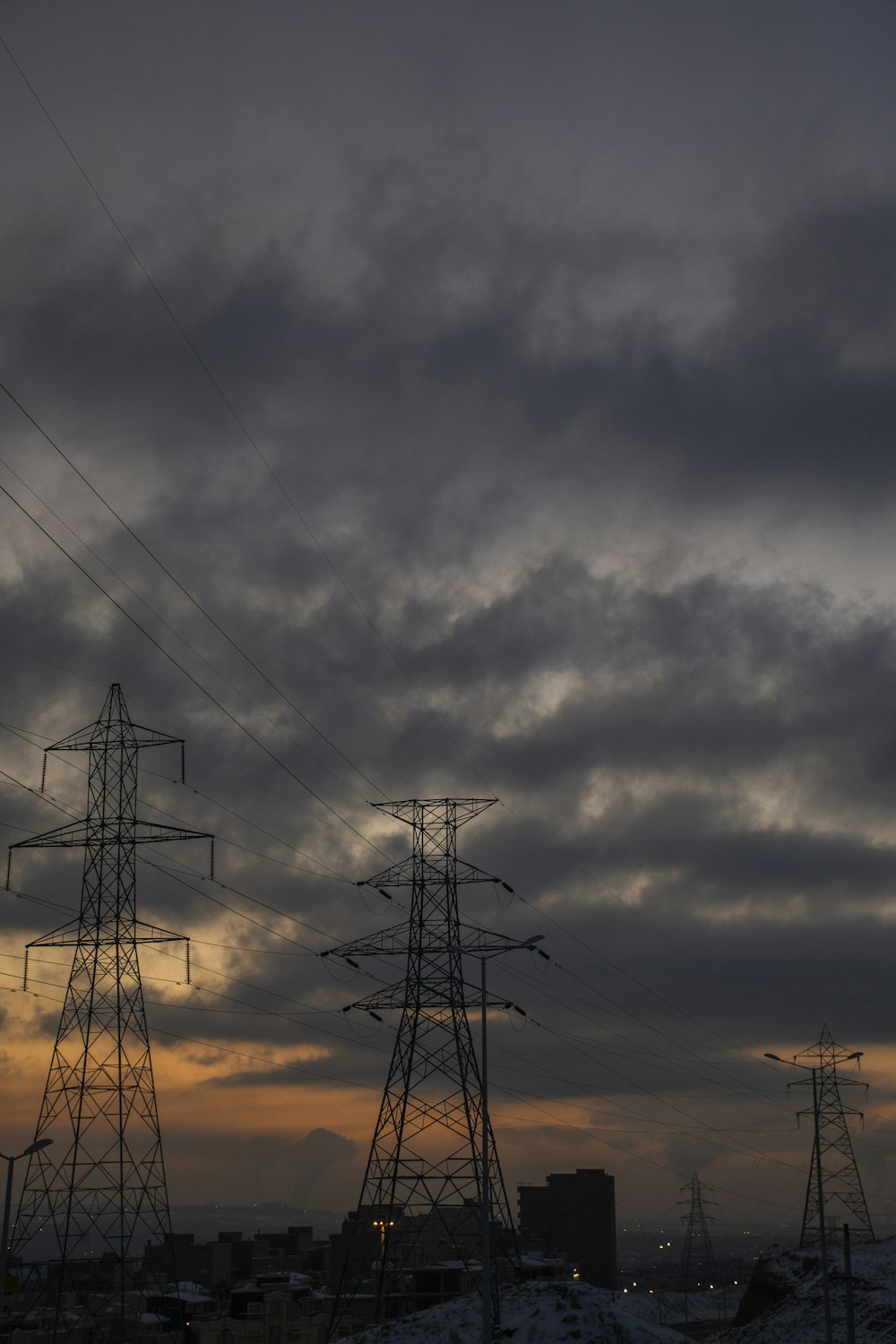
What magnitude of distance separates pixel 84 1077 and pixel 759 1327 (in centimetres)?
5178

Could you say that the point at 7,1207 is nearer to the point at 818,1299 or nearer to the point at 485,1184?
the point at 485,1184

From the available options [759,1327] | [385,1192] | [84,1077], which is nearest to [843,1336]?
[759,1327]

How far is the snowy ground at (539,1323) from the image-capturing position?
58.8 metres

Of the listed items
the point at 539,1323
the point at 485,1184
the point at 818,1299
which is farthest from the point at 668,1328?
the point at 485,1184

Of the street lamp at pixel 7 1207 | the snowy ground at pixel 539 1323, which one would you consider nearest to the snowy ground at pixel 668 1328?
the snowy ground at pixel 539 1323

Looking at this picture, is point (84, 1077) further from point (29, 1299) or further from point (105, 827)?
point (29, 1299)

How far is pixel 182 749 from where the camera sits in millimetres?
60500

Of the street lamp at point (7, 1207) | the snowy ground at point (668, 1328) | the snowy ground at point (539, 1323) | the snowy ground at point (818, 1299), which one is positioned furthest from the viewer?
the snowy ground at point (818, 1299)

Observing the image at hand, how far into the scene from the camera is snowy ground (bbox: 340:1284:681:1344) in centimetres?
5877

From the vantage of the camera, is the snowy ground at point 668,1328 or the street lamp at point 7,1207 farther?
the snowy ground at point 668,1328

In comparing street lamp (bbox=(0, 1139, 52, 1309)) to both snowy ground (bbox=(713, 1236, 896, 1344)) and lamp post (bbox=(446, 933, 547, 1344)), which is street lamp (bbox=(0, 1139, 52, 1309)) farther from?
snowy ground (bbox=(713, 1236, 896, 1344))

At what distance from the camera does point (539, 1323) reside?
6025cm

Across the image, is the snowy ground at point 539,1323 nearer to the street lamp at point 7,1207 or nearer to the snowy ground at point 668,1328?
the snowy ground at point 668,1328

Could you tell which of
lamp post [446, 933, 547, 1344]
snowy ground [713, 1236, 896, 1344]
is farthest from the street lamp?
snowy ground [713, 1236, 896, 1344]
